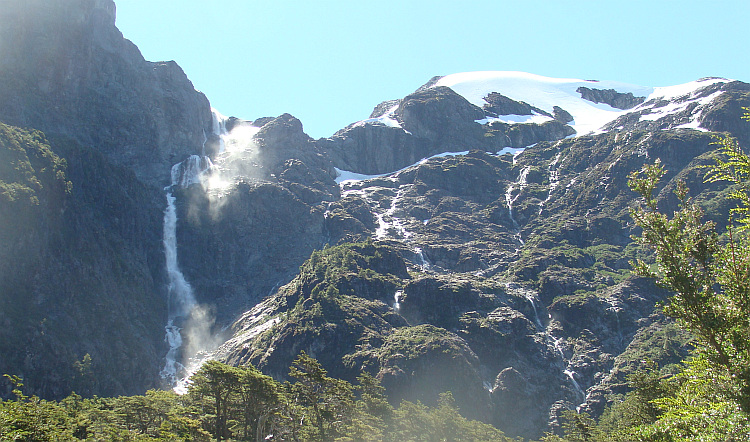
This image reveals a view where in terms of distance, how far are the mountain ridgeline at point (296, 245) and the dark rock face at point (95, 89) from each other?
0.56 metres

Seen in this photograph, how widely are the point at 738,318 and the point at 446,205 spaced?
149028 mm

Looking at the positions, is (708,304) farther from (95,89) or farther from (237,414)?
(95,89)

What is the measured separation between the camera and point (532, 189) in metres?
168

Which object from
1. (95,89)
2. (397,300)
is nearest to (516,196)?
(397,300)

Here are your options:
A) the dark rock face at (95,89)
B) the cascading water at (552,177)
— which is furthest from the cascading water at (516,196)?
the dark rock face at (95,89)

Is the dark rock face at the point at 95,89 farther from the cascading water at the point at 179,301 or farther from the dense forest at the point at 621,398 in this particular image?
the dense forest at the point at 621,398

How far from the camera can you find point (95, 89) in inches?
5502

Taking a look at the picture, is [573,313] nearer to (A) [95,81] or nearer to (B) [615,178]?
(B) [615,178]

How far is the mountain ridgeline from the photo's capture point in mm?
85312

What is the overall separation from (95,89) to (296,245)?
6912cm

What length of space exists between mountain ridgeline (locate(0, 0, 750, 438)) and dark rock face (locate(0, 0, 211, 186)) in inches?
21.9

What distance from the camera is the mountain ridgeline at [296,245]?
280 ft

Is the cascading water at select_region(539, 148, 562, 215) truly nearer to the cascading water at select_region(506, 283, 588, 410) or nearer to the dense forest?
the cascading water at select_region(506, 283, 588, 410)

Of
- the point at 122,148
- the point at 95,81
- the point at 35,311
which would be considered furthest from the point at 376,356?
the point at 95,81
